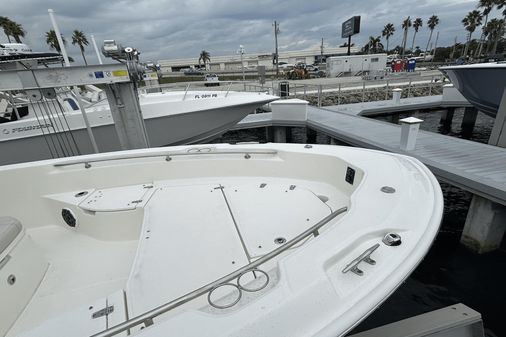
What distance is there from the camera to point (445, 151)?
15.1ft

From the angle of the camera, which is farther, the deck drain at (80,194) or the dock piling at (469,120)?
the dock piling at (469,120)

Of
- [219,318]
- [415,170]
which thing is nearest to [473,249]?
[415,170]

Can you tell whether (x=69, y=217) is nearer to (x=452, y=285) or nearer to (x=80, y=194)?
(x=80, y=194)

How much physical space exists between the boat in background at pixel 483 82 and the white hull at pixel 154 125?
17.2 feet

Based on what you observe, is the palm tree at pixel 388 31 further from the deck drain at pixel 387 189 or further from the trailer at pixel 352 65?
the deck drain at pixel 387 189

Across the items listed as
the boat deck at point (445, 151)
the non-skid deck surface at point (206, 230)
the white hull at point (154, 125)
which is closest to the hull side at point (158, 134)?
the white hull at point (154, 125)

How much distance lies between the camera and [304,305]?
95 centimetres

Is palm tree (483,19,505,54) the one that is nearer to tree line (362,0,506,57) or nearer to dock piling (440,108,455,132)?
tree line (362,0,506,57)

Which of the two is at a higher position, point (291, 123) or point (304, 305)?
point (304, 305)

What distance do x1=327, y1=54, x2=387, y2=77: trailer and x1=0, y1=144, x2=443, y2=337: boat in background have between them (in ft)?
85.6

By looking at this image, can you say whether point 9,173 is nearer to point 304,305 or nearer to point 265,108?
point 304,305

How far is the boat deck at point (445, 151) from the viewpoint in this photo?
138 inches

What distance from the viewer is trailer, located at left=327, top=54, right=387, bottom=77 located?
25.2 meters

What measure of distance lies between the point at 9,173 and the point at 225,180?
2081mm
